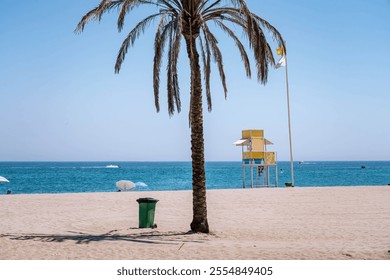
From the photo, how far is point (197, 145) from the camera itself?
38.0 feet

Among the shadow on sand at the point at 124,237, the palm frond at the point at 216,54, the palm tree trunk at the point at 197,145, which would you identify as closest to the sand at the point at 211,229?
the shadow on sand at the point at 124,237

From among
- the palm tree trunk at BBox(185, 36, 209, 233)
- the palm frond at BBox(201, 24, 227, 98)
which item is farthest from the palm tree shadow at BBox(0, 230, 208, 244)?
the palm frond at BBox(201, 24, 227, 98)

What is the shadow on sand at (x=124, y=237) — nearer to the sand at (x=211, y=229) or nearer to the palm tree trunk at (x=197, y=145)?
the sand at (x=211, y=229)

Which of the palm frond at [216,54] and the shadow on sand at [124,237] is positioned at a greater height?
the palm frond at [216,54]

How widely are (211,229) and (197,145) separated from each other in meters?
2.93

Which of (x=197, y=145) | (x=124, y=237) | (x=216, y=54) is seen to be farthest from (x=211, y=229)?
(x=216, y=54)

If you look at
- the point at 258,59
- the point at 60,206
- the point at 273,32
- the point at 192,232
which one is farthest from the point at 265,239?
the point at 60,206

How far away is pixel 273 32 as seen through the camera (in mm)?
11836

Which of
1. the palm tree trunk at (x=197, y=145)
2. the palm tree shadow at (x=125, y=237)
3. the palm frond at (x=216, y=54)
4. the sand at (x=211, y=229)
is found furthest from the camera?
the palm frond at (x=216, y=54)

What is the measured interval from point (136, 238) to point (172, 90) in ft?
15.6

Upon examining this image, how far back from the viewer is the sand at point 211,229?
8.63 metres
